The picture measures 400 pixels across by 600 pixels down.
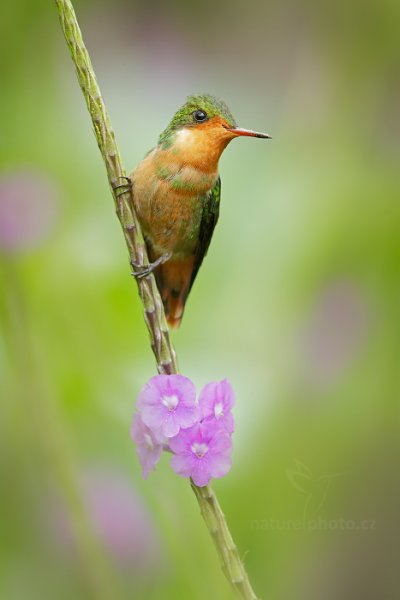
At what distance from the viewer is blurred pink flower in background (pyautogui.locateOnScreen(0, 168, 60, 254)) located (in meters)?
1.99

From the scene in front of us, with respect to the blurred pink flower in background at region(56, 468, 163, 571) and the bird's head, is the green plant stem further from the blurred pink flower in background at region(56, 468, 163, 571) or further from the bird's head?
the blurred pink flower in background at region(56, 468, 163, 571)

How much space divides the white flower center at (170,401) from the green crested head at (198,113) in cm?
94

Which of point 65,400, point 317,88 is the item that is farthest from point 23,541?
point 317,88

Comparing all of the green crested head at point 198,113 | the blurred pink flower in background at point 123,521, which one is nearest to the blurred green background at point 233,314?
the blurred pink flower in background at point 123,521

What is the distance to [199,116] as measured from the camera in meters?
1.91

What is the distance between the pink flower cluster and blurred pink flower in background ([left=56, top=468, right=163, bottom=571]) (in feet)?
2.49

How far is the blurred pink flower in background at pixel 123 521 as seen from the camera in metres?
1.84

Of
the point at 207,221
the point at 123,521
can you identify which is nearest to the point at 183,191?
the point at 207,221

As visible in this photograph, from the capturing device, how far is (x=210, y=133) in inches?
72.9

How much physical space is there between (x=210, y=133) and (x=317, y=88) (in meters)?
1.42

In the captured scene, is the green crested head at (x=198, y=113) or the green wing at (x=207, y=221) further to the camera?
the green wing at (x=207, y=221)

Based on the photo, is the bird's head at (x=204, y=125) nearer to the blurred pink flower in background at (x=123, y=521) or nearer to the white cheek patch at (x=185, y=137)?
the white cheek patch at (x=185, y=137)

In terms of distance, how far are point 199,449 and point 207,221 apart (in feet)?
3.44
